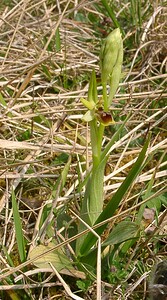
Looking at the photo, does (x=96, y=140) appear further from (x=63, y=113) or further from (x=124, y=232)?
(x=63, y=113)

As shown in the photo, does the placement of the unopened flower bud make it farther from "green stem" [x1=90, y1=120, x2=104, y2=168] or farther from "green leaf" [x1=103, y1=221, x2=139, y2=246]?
"green leaf" [x1=103, y1=221, x2=139, y2=246]

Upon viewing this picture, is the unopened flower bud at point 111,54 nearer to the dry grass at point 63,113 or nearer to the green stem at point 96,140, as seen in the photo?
the green stem at point 96,140

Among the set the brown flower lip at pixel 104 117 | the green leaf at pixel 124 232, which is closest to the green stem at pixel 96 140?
the brown flower lip at pixel 104 117

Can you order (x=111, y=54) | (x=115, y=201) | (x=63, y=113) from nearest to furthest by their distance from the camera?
1. (x=111, y=54)
2. (x=115, y=201)
3. (x=63, y=113)

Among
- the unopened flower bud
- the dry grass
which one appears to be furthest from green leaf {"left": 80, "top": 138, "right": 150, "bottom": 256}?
the unopened flower bud

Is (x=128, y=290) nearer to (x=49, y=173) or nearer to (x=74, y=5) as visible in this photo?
(x=49, y=173)

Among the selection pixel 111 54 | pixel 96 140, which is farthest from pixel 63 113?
pixel 111 54
